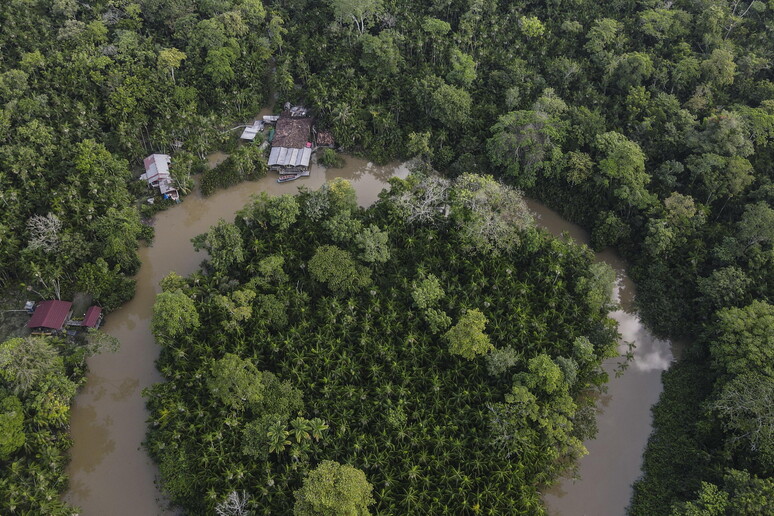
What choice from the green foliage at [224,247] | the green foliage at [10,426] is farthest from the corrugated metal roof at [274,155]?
the green foliage at [10,426]

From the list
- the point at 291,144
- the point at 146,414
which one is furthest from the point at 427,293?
the point at 291,144

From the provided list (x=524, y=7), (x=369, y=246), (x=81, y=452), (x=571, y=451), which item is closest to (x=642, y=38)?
(x=524, y=7)

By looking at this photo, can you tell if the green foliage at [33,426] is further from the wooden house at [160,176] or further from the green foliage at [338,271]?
the green foliage at [338,271]

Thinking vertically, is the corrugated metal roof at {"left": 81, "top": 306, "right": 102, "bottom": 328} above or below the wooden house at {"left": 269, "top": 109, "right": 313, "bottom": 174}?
below

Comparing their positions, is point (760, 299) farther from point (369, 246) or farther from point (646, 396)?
point (369, 246)

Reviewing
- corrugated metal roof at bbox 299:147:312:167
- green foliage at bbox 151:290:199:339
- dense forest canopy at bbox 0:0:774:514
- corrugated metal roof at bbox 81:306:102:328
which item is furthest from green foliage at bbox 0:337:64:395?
corrugated metal roof at bbox 299:147:312:167

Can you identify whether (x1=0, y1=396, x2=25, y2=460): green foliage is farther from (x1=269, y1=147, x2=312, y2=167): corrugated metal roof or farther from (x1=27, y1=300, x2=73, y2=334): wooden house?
(x1=269, y1=147, x2=312, y2=167): corrugated metal roof

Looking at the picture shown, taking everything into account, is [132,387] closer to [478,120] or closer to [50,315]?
[50,315]
